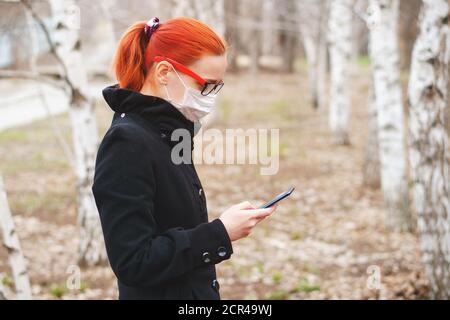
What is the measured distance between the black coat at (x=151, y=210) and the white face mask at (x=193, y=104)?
30 mm

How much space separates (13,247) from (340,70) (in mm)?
11228

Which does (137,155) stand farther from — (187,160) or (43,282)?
(43,282)

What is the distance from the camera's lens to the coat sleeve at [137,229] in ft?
6.16

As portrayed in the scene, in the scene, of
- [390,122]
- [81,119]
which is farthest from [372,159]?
[81,119]

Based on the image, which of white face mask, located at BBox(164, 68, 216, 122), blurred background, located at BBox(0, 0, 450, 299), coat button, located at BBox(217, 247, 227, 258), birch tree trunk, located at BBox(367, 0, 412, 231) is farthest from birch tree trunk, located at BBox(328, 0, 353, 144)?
coat button, located at BBox(217, 247, 227, 258)

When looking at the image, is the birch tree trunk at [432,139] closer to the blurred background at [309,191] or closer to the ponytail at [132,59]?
the blurred background at [309,191]

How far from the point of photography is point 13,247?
3.76 metres

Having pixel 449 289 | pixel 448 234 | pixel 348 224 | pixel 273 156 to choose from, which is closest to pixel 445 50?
pixel 448 234

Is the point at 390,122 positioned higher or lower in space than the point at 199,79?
lower

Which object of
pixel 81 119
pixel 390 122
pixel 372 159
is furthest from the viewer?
pixel 372 159

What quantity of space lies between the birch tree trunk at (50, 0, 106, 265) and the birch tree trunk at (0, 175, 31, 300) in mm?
2199

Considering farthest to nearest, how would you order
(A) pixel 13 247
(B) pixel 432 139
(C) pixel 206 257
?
(B) pixel 432 139
(A) pixel 13 247
(C) pixel 206 257

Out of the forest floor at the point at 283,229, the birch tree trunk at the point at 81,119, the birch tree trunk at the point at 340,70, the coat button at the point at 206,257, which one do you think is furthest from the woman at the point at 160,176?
the birch tree trunk at the point at 340,70

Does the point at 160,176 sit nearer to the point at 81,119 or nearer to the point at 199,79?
the point at 199,79
